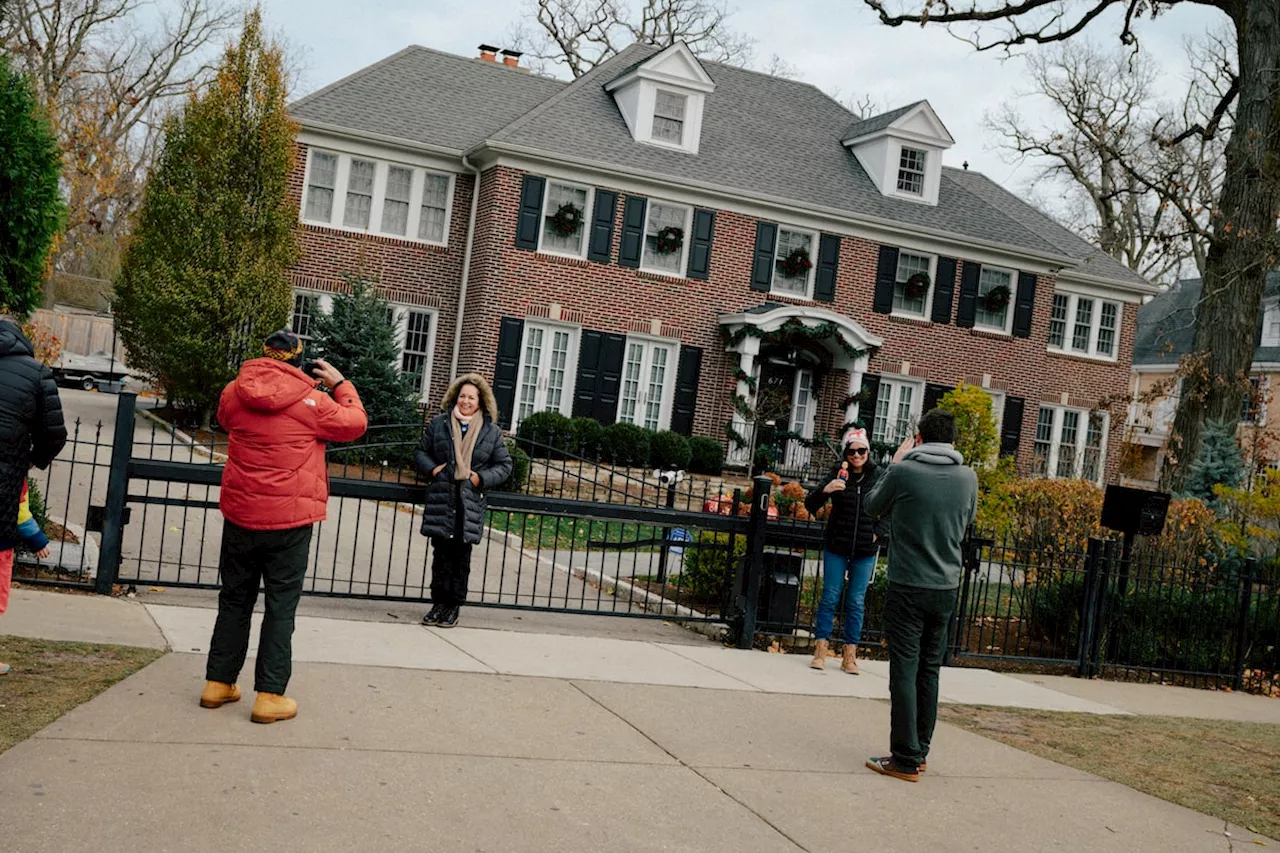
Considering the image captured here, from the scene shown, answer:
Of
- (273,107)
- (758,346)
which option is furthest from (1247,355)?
(273,107)

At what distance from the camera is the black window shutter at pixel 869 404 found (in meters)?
26.4

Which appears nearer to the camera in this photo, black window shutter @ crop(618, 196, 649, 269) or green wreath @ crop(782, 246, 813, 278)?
black window shutter @ crop(618, 196, 649, 269)

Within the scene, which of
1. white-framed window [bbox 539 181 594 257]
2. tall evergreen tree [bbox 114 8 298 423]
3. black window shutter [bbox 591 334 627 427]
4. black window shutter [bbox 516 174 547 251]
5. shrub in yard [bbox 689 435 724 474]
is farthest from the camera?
black window shutter [bbox 591 334 627 427]

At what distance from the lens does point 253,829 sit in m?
4.22

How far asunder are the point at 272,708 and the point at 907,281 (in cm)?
2349

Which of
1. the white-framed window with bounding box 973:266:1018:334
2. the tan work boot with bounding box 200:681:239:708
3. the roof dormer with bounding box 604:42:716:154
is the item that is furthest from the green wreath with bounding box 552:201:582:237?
the tan work boot with bounding box 200:681:239:708

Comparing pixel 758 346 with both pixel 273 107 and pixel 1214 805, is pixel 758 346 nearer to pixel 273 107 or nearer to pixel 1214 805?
pixel 273 107

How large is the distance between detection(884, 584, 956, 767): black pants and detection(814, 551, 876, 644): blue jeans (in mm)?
2312

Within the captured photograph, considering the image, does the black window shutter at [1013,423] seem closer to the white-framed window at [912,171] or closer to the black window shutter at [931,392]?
the black window shutter at [931,392]

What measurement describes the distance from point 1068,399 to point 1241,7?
1320cm

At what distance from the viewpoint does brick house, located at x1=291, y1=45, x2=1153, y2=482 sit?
23.7m

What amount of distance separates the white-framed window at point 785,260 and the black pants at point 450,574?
18.1 meters

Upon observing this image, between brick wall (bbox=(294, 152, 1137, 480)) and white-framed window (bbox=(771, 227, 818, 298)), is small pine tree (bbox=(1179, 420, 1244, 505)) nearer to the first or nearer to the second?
brick wall (bbox=(294, 152, 1137, 480))

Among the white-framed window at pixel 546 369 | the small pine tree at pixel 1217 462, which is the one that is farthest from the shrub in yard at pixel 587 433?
the small pine tree at pixel 1217 462
